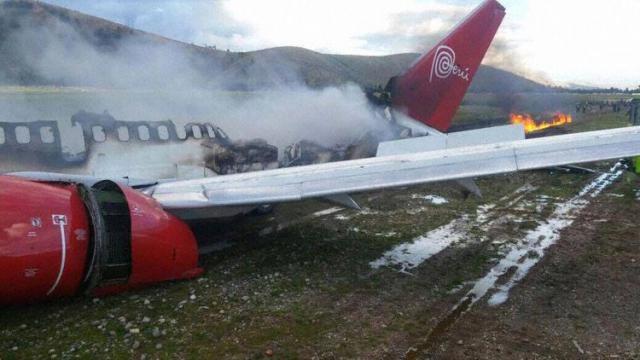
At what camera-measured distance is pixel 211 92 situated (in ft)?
44.8

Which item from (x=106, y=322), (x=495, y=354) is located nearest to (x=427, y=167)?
(x=495, y=354)

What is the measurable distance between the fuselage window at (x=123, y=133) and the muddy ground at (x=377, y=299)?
243 centimetres

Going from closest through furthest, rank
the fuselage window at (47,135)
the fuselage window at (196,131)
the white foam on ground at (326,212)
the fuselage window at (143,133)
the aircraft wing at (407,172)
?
the aircraft wing at (407,172), the fuselage window at (47,135), the fuselage window at (143,133), the fuselage window at (196,131), the white foam on ground at (326,212)

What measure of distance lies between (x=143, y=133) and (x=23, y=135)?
2252 mm

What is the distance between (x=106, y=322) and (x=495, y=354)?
16.0 ft

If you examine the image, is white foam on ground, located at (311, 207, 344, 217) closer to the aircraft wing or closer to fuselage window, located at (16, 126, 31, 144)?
the aircraft wing

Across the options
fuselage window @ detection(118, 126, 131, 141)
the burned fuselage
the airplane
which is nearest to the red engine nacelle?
the airplane

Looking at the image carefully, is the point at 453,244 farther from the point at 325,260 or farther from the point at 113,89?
the point at 113,89

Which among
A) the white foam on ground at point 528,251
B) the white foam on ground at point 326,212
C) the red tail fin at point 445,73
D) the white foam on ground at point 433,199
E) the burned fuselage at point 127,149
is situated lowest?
the white foam on ground at point 528,251

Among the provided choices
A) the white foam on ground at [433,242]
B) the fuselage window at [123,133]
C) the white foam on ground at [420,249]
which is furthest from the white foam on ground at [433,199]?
the fuselage window at [123,133]

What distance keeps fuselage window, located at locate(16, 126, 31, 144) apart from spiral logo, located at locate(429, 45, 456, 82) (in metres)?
10.2

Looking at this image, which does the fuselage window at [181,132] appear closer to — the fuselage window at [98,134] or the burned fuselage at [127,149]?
the burned fuselage at [127,149]

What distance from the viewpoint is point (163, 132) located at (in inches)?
437

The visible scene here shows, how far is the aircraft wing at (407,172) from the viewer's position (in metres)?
8.01
